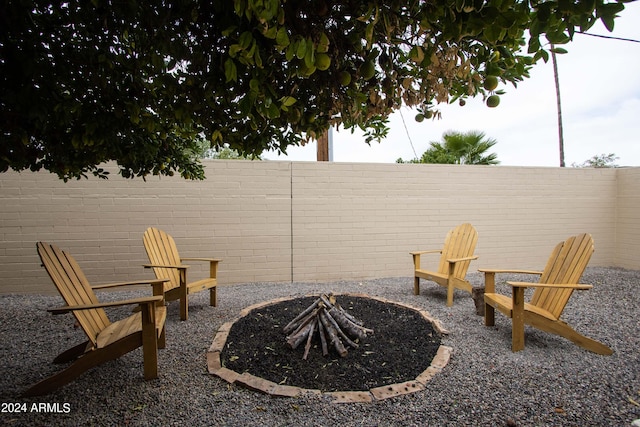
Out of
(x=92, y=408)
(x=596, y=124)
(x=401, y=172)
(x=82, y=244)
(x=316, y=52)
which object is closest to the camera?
(x=316, y=52)

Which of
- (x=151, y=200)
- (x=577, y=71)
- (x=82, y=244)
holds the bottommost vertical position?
(x=82, y=244)

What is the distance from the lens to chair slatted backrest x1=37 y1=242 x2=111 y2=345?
1.93 metres

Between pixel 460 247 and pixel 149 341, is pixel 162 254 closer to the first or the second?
pixel 149 341

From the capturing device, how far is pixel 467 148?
6.68 meters

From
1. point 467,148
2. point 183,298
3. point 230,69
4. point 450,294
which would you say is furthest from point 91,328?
point 467,148

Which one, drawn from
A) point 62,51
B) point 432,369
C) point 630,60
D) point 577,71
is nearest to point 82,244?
point 62,51

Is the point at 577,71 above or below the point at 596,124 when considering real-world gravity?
above

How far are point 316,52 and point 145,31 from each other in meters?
0.78

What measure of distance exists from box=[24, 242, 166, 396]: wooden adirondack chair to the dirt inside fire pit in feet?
1.68

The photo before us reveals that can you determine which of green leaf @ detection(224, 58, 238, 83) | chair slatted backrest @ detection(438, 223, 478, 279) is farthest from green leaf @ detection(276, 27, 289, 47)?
chair slatted backrest @ detection(438, 223, 478, 279)

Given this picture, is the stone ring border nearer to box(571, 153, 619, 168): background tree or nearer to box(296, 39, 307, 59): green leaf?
box(296, 39, 307, 59): green leaf

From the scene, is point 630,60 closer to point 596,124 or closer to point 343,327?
point 596,124

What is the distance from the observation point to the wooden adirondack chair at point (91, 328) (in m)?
1.79

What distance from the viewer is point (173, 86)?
135 cm
